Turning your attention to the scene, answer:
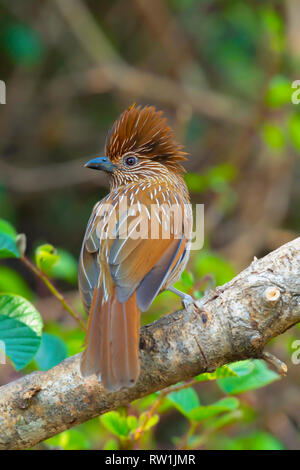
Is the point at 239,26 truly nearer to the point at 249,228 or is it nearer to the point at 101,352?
the point at 249,228

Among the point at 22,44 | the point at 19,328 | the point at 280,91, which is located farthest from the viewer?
the point at 22,44

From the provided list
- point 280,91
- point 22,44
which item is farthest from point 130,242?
point 22,44

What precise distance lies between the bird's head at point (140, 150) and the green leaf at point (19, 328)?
1.20m

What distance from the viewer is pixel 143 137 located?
10.8 ft

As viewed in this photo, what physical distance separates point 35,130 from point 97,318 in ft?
16.9

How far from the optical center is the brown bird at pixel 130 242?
214 cm

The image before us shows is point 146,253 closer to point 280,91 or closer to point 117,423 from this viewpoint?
point 117,423

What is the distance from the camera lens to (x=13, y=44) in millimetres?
6418

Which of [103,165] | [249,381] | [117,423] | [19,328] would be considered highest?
[103,165]

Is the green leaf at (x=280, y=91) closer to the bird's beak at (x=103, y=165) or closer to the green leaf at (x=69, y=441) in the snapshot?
the bird's beak at (x=103, y=165)

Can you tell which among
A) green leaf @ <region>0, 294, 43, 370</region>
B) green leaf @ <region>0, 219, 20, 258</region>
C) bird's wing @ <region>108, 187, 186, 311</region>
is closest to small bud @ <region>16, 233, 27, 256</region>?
green leaf @ <region>0, 219, 20, 258</region>

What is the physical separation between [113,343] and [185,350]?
265 millimetres

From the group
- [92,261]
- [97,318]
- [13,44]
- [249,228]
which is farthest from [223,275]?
[13,44]

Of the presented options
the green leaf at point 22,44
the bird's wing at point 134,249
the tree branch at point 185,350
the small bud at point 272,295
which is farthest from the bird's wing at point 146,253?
the green leaf at point 22,44
